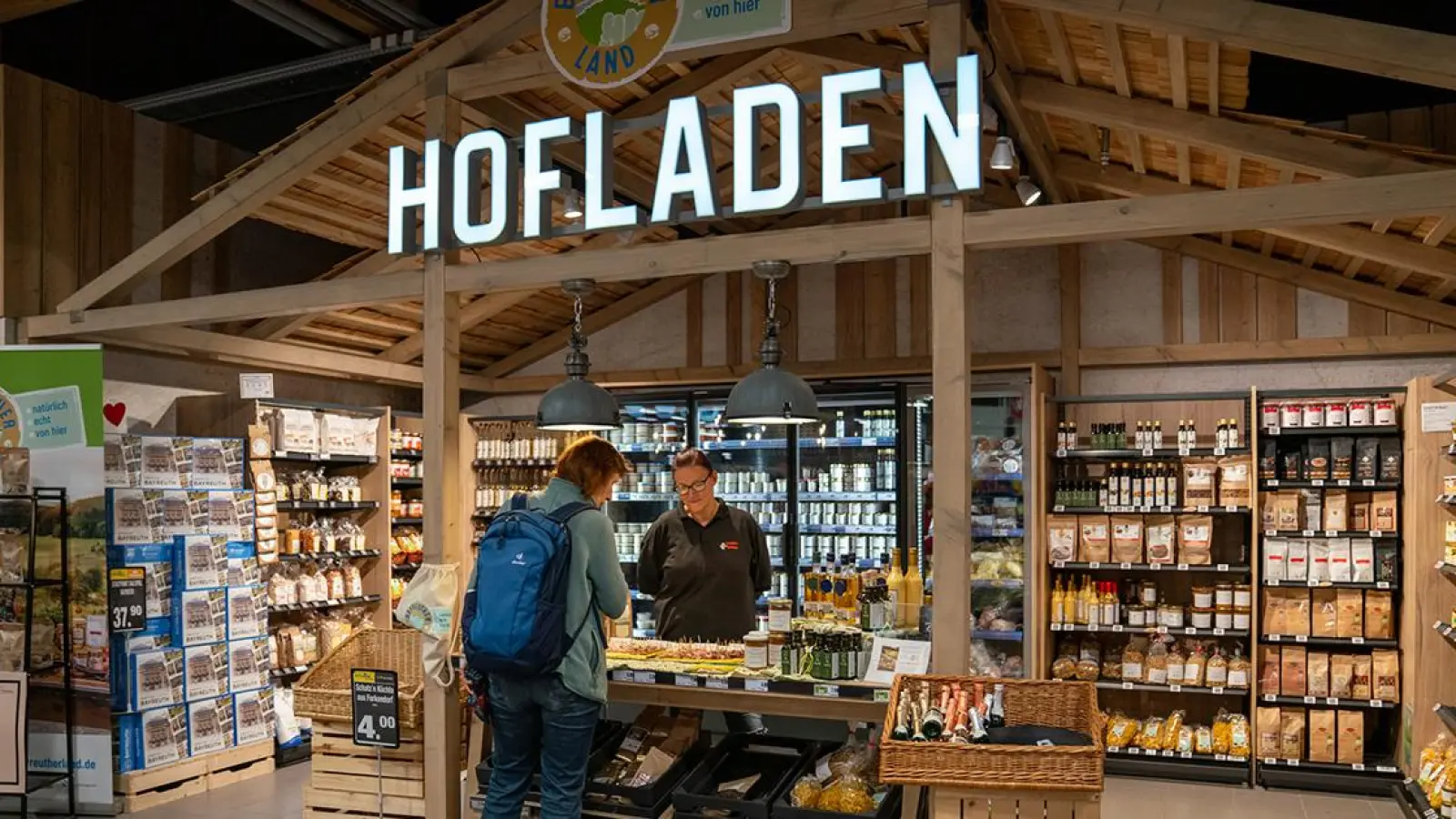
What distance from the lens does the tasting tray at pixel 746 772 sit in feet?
14.8

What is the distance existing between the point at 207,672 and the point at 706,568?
10.0ft

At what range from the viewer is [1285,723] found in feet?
22.0

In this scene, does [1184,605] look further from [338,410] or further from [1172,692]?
[338,410]

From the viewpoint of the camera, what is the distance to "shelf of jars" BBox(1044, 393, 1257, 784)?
22.5 feet

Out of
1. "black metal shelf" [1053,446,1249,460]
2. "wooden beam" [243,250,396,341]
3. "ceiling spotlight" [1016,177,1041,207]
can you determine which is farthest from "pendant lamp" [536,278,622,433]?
"black metal shelf" [1053,446,1249,460]

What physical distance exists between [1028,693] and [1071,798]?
1.57 feet

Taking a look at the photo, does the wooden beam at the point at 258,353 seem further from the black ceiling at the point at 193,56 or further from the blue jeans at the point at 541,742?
A: the blue jeans at the point at 541,742

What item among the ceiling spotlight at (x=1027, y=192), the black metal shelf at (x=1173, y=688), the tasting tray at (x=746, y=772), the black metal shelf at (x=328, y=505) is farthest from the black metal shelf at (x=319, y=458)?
the black metal shelf at (x=1173, y=688)

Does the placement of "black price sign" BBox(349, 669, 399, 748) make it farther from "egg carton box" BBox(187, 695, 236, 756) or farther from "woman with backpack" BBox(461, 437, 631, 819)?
"egg carton box" BBox(187, 695, 236, 756)

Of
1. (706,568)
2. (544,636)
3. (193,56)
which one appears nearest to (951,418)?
(544,636)

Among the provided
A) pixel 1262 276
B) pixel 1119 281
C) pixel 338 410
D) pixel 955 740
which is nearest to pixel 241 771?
pixel 338 410

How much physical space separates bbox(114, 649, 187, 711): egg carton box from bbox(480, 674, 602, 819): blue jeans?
289 centimetres

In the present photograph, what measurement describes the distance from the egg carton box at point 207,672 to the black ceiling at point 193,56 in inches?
153

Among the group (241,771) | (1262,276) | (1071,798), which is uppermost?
(1262,276)
